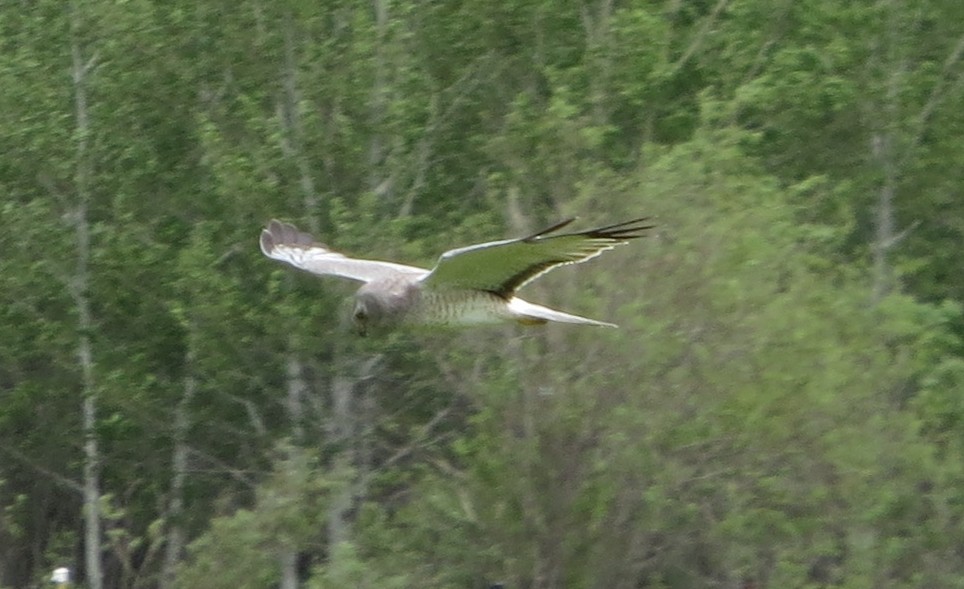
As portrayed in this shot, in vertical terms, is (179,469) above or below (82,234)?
below

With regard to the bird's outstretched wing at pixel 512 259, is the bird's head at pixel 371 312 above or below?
below

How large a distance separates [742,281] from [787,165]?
7251mm

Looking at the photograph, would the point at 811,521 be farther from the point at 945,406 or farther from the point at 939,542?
the point at 945,406

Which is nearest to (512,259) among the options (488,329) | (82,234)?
(488,329)

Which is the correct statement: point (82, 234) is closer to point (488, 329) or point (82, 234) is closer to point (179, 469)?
point (179, 469)

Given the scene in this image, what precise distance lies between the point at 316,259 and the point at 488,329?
13.3 ft

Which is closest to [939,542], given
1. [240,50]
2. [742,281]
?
[742,281]

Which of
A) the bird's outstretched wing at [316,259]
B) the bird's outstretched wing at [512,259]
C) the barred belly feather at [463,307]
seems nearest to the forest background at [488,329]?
the bird's outstretched wing at [316,259]

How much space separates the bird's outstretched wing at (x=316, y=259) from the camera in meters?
10.2

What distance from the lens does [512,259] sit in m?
9.05

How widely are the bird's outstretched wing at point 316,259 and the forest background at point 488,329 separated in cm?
349

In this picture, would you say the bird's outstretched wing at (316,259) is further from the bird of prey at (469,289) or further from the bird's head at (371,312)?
the bird's head at (371,312)

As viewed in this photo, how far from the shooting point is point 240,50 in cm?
1961

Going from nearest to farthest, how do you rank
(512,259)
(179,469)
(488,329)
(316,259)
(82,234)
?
(512,259), (316,259), (488,329), (82,234), (179,469)
